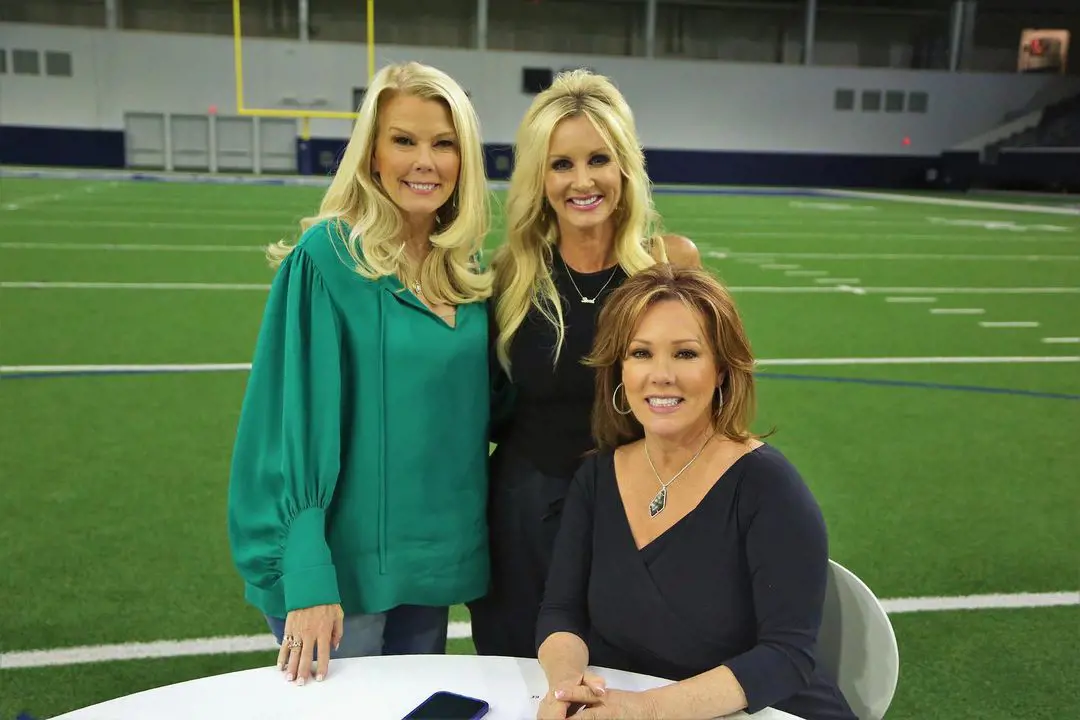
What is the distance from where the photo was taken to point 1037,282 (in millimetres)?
10859

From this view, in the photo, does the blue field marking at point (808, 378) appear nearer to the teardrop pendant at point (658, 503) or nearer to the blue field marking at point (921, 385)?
the blue field marking at point (921, 385)

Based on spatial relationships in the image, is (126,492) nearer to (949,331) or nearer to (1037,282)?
(949,331)

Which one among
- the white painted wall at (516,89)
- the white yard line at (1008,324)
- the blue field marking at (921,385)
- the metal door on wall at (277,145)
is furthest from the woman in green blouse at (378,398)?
the metal door on wall at (277,145)

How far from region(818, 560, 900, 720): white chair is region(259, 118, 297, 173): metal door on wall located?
104 ft

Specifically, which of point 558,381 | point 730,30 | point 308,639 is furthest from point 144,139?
point 308,639

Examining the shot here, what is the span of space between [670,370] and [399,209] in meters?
0.74

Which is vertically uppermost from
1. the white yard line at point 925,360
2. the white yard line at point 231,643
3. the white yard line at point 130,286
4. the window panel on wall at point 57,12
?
the window panel on wall at point 57,12

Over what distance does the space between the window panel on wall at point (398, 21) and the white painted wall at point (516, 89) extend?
1.44 meters

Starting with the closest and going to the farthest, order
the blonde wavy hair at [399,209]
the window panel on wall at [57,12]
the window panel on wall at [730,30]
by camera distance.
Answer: the blonde wavy hair at [399,209] → the window panel on wall at [57,12] → the window panel on wall at [730,30]

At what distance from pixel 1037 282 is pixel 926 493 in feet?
24.2

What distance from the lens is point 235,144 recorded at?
31219 mm

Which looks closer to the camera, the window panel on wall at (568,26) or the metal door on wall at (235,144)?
the metal door on wall at (235,144)

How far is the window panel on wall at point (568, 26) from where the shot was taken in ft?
107

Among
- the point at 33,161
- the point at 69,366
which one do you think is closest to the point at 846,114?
the point at 33,161
